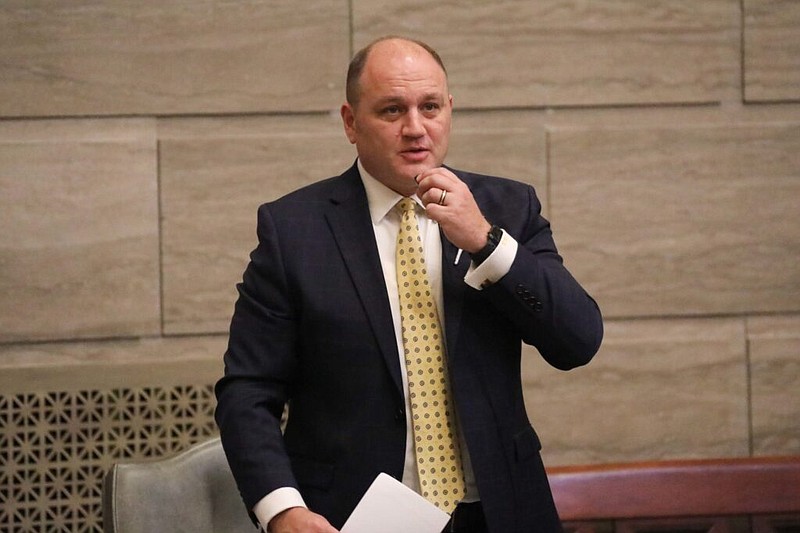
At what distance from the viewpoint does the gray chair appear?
2275 millimetres

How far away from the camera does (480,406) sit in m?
2.09

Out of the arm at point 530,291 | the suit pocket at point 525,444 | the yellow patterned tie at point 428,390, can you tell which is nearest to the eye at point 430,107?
the arm at point 530,291

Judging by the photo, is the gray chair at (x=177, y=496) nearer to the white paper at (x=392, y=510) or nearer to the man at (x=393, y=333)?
the man at (x=393, y=333)

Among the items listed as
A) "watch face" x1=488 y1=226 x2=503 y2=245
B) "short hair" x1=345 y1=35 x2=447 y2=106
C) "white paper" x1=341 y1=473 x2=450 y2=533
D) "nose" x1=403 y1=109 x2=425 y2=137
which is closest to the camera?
"white paper" x1=341 y1=473 x2=450 y2=533

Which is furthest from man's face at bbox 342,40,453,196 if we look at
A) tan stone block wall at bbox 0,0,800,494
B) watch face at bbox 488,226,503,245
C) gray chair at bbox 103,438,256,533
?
tan stone block wall at bbox 0,0,800,494

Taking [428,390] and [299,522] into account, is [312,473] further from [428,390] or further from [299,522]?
[428,390]

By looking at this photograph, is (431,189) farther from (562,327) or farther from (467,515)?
(467,515)

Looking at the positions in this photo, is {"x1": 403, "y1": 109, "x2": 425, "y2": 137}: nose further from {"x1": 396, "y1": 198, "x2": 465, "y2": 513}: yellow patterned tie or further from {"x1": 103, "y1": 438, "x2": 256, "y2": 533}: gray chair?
{"x1": 103, "y1": 438, "x2": 256, "y2": 533}: gray chair

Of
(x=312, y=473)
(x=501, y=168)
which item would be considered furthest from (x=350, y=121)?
(x=501, y=168)

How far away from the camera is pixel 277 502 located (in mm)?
2014

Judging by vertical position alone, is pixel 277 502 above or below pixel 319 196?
below

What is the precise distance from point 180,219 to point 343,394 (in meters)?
1.78

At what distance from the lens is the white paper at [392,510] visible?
1.94 metres

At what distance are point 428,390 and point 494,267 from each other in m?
0.28
